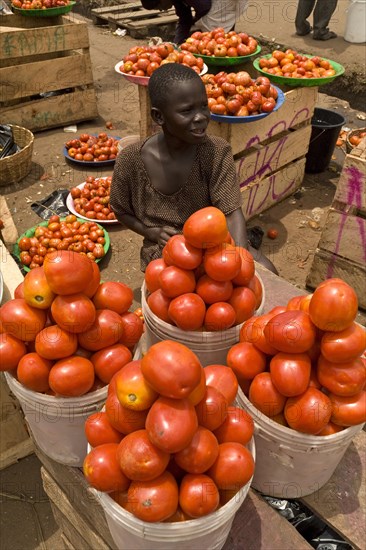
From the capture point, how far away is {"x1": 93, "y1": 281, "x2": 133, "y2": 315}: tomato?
1366 mm

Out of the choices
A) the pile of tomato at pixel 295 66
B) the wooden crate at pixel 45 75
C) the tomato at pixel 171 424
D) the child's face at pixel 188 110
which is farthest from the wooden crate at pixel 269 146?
the tomato at pixel 171 424

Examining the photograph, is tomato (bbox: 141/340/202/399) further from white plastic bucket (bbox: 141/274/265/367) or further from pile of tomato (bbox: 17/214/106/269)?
pile of tomato (bbox: 17/214/106/269)

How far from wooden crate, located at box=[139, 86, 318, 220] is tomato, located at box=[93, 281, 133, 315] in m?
2.86

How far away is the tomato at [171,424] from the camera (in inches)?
37.6

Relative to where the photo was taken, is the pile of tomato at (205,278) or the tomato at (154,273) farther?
the tomato at (154,273)

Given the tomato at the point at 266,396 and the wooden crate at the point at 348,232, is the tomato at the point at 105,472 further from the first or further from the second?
the wooden crate at the point at 348,232

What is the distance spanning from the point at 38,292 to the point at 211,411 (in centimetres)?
59

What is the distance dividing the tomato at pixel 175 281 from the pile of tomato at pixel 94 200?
3343 millimetres

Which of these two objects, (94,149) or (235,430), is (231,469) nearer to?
(235,430)

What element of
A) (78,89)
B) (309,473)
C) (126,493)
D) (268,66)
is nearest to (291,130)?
(268,66)

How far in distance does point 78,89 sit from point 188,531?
6.72 metres

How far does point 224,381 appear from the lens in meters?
1.21

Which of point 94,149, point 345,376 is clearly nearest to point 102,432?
point 345,376

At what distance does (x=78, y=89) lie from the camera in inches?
259
